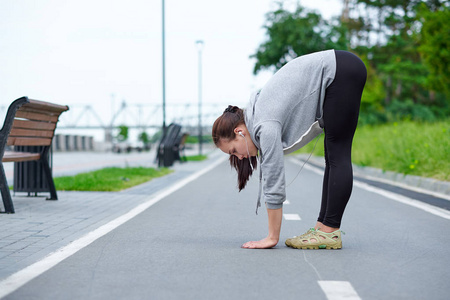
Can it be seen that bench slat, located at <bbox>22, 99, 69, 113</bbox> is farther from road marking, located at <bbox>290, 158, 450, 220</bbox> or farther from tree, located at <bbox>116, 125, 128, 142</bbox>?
tree, located at <bbox>116, 125, 128, 142</bbox>

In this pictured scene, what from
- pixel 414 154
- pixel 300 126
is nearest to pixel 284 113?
pixel 300 126

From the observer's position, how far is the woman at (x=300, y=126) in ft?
13.6

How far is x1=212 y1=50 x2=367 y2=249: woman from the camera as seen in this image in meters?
4.14

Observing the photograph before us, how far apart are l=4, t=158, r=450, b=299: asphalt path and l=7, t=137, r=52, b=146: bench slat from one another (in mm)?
1599

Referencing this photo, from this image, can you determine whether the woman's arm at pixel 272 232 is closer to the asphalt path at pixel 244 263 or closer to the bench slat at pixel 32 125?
the asphalt path at pixel 244 263

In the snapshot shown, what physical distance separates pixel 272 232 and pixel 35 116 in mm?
3881

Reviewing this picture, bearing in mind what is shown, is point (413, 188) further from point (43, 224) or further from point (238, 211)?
point (43, 224)

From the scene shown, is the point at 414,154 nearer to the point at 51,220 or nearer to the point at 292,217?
the point at 292,217

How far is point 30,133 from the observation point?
23.0 ft

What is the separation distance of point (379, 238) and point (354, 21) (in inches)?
1672

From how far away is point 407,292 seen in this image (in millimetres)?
3252

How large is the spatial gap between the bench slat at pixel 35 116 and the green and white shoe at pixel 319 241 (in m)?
3.67

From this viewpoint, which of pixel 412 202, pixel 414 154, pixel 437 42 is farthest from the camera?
pixel 437 42

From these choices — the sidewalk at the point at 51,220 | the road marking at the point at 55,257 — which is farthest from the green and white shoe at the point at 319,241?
the sidewalk at the point at 51,220
